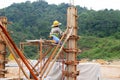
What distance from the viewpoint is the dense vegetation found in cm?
4404

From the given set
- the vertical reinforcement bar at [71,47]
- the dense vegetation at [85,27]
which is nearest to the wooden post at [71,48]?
the vertical reinforcement bar at [71,47]

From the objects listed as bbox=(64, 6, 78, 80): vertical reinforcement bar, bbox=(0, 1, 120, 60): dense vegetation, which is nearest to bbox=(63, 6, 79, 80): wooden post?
bbox=(64, 6, 78, 80): vertical reinforcement bar

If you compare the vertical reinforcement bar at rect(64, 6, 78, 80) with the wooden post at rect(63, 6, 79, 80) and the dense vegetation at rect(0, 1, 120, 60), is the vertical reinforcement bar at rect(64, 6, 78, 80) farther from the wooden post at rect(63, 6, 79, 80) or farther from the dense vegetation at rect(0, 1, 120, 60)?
the dense vegetation at rect(0, 1, 120, 60)

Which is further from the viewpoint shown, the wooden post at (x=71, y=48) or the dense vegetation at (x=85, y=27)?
the dense vegetation at (x=85, y=27)

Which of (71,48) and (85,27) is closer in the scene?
(71,48)

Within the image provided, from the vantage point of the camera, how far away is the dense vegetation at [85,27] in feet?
145

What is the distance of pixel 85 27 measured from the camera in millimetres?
53344

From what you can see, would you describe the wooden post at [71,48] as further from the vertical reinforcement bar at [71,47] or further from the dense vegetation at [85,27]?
the dense vegetation at [85,27]

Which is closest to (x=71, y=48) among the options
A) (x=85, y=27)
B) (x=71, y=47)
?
(x=71, y=47)

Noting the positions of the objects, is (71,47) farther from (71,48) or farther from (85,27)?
(85,27)

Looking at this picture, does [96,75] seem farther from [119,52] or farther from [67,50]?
[119,52]

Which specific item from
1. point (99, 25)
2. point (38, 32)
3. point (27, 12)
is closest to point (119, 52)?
point (99, 25)

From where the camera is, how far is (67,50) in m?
7.41

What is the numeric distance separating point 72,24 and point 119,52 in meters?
34.0
